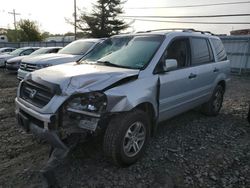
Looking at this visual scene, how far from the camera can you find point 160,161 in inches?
140

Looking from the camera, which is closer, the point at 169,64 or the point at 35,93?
the point at 35,93

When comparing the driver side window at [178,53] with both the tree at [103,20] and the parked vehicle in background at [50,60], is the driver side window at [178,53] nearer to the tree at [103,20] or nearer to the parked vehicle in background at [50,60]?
the parked vehicle in background at [50,60]

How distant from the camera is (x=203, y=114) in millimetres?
5676

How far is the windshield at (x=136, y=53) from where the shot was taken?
364 cm

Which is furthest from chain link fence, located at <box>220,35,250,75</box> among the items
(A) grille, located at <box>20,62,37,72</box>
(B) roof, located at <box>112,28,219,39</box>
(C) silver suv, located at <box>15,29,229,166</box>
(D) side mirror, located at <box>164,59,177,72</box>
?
(D) side mirror, located at <box>164,59,177,72</box>

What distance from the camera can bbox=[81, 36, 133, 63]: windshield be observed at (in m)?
4.22

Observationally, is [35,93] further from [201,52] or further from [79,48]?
[79,48]

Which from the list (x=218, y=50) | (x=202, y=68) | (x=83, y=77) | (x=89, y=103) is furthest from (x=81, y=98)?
(x=218, y=50)

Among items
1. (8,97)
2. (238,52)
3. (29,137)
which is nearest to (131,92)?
(29,137)

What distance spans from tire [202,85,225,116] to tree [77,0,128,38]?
3013 centimetres

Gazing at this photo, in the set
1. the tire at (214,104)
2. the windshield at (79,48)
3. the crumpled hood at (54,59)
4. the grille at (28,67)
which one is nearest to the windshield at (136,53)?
the tire at (214,104)

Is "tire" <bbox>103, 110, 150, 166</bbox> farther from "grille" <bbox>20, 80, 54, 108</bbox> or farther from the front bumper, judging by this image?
"grille" <bbox>20, 80, 54, 108</bbox>

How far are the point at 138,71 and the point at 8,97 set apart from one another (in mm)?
5512

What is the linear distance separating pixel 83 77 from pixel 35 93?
0.71 m
